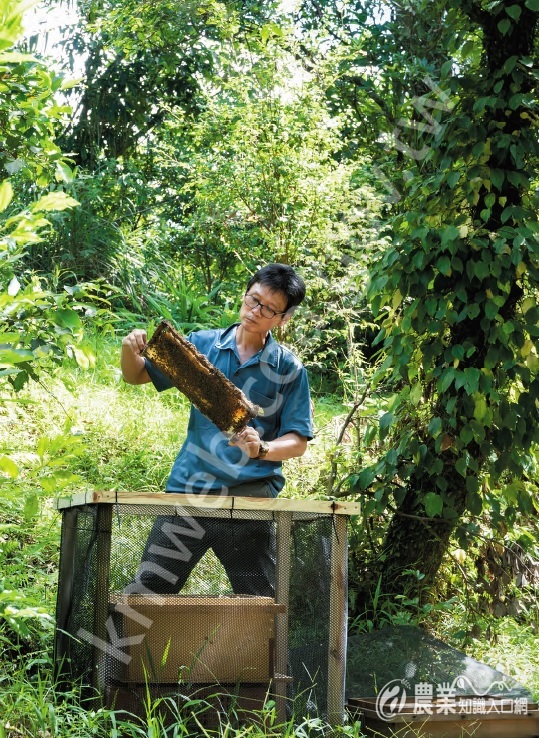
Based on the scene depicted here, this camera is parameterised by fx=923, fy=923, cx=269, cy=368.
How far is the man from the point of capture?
309 cm

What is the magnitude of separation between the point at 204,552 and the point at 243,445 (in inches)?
15.2

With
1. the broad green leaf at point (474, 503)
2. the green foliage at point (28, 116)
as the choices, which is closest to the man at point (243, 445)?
the green foliage at point (28, 116)

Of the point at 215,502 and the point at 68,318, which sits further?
the point at 215,502

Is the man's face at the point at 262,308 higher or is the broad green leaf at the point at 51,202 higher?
the man's face at the point at 262,308

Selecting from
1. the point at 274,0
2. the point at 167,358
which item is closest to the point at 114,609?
the point at 167,358

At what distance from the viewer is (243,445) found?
316 centimetres

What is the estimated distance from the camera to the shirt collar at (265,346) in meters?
3.57

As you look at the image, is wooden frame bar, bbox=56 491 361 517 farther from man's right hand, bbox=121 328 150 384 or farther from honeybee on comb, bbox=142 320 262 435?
man's right hand, bbox=121 328 150 384

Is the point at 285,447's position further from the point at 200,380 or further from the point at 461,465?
the point at 461,465

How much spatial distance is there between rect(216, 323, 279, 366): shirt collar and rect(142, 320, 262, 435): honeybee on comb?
0.36 m

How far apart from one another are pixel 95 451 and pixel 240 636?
2.93 meters

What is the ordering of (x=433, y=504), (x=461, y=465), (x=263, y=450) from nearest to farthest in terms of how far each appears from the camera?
1. (x=263, y=450)
2. (x=461, y=465)
3. (x=433, y=504)

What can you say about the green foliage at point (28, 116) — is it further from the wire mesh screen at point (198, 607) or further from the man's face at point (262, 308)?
the wire mesh screen at point (198, 607)

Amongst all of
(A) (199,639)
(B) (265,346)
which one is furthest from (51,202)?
(B) (265,346)
